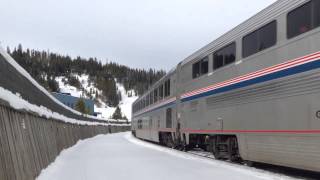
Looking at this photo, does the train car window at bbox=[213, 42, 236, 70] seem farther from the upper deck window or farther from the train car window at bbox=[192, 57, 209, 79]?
the upper deck window

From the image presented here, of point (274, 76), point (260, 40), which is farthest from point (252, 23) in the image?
point (274, 76)

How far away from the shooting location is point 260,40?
11836mm

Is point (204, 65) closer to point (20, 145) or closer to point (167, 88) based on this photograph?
point (167, 88)

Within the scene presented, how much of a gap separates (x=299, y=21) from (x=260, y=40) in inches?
76.7

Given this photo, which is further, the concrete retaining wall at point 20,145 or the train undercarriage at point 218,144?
the train undercarriage at point 218,144

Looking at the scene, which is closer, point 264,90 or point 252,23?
point 264,90

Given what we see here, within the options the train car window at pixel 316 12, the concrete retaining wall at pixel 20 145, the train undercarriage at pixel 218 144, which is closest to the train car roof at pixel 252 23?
the train car window at pixel 316 12

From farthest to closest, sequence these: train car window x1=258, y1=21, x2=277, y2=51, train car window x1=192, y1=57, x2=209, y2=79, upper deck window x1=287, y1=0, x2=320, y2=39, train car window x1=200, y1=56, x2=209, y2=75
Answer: train car window x1=192, y1=57, x2=209, y2=79, train car window x1=200, y1=56, x2=209, y2=75, train car window x1=258, y1=21, x2=277, y2=51, upper deck window x1=287, y1=0, x2=320, y2=39

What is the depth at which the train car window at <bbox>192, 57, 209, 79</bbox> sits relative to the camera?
16500 millimetres

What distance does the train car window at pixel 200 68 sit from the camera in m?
16.5

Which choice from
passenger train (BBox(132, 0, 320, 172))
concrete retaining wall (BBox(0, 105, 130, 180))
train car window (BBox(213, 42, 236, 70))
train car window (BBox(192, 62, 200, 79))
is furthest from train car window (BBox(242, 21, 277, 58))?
concrete retaining wall (BBox(0, 105, 130, 180))

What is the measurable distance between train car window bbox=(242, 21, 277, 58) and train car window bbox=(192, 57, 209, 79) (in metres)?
3.51

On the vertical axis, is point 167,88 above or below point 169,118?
above

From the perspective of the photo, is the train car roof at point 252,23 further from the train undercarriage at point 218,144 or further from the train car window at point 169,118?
the train car window at point 169,118
